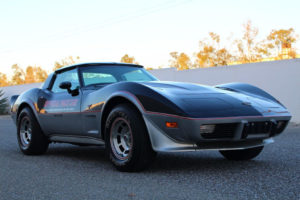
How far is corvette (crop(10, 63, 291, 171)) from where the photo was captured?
364 centimetres

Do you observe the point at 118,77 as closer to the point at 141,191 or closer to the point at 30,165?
the point at 30,165

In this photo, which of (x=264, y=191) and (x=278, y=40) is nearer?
(x=264, y=191)

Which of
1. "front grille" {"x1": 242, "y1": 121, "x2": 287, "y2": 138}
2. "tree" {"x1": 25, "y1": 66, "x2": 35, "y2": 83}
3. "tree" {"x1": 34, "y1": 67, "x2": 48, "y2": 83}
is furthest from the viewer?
"tree" {"x1": 25, "y1": 66, "x2": 35, "y2": 83}

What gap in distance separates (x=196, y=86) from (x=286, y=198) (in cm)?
191

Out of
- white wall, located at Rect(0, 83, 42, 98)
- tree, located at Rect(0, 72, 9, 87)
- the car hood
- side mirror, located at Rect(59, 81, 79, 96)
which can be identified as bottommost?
tree, located at Rect(0, 72, 9, 87)

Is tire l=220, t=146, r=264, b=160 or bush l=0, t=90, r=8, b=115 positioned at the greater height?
tire l=220, t=146, r=264, b=160

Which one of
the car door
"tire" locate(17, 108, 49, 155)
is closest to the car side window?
the car door

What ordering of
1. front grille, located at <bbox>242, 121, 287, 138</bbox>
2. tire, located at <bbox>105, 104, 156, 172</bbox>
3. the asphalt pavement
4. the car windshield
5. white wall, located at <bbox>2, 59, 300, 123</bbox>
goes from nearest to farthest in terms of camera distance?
the asphalt pavement → front grille, located at <bbox>242, 121, 287, 138</bbox> → tire, located at <bbox>105, 104, 156, 172</bbox> → the car windshield → white wall, located at <bbox>2, 59, 300, 123</bbox>

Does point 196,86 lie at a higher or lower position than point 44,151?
higher

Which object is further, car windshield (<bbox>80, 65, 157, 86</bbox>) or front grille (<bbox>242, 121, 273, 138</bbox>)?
car windshield (<bbox>80, 65, 157, 86</bbox>)

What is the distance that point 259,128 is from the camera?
12.5ft

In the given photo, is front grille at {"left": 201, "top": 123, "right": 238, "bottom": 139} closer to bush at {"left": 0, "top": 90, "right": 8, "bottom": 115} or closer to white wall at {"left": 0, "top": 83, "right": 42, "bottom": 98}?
white wall at {"left": 0, "top": 83, "right": 42, "bottom": 98}

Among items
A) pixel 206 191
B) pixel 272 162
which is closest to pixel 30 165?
pixel 206 191

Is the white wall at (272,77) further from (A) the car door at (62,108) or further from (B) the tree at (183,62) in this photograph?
(B) the tree at (183,62)
